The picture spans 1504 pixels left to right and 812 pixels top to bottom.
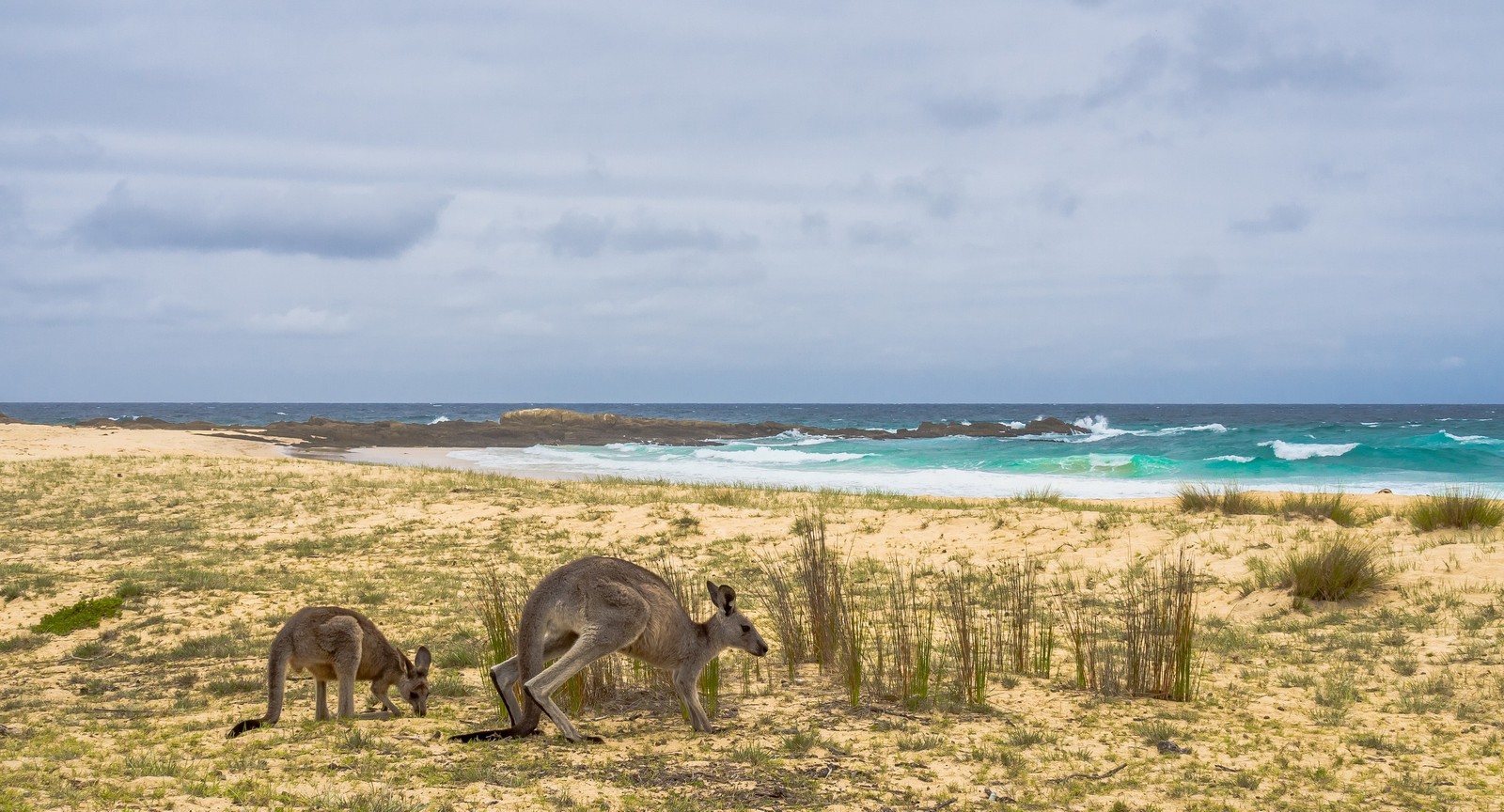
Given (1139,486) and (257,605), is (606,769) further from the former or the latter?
(1139,486)

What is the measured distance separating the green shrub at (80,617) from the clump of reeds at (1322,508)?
1593 centimetres

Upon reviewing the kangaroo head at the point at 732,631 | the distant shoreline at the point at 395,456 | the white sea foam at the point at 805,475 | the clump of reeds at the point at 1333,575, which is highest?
the kangaroo head at the point at 732,631

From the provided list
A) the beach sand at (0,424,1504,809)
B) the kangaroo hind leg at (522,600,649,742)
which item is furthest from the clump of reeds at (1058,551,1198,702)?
the kangaroo hind leg at (522,600,649,742)

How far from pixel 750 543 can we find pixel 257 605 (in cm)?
633

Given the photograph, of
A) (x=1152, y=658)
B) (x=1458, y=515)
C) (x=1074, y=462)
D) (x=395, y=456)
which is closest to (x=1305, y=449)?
(x=1074, y=462)

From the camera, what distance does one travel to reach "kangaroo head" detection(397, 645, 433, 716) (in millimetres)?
6348

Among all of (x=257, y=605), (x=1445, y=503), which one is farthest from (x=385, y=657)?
(x=1445, y=503)

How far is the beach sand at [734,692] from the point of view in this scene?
5098mm

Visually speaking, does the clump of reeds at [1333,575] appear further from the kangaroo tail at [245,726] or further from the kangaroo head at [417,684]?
the kangaroo tail at [245,726]

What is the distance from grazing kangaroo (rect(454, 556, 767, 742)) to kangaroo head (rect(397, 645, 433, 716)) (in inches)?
29.2

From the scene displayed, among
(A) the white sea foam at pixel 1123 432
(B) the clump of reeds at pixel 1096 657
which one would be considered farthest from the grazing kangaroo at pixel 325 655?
(A) the white sea foam at pixel 1123 432

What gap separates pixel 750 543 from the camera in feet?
47.1

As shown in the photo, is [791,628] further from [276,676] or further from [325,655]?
[276,676]

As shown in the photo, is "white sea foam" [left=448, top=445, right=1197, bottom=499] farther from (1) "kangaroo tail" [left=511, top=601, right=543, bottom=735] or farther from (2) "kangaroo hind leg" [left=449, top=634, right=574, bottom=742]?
(1) "kangaroo tail" [left=511, top=601, right=543, bottom=735]
